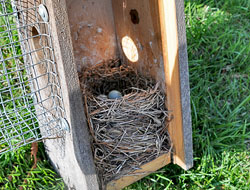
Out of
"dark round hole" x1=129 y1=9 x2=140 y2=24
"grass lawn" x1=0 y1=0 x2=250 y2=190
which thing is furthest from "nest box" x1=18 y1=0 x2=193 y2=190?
"grass lawn" x1=0 y1=0 x2=250 y2=190

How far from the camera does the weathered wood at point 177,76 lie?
1.52 m

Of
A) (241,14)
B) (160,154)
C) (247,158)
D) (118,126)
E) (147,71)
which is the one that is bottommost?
(247,158)

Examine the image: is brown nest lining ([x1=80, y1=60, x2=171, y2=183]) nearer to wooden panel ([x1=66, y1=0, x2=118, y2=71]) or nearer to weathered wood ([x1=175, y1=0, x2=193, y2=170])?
weathered wood ([x1=175, y1=0, x2=193, y2=170])

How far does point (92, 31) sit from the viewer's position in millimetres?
2277

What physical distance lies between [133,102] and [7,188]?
0.89 m

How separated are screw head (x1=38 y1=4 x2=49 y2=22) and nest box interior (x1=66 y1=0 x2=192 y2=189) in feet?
1.87

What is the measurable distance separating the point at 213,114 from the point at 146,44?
78 centimetres

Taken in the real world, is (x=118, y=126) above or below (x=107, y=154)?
above

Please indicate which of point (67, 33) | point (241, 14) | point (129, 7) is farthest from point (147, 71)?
point (241, 14)

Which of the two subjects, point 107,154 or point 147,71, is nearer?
point 107,154

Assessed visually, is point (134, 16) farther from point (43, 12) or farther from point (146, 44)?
point (43, 12)

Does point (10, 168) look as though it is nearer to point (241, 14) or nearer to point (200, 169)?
point (200, 169)

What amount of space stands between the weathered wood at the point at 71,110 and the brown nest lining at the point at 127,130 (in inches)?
5.4

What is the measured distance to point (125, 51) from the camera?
2.22 meters
